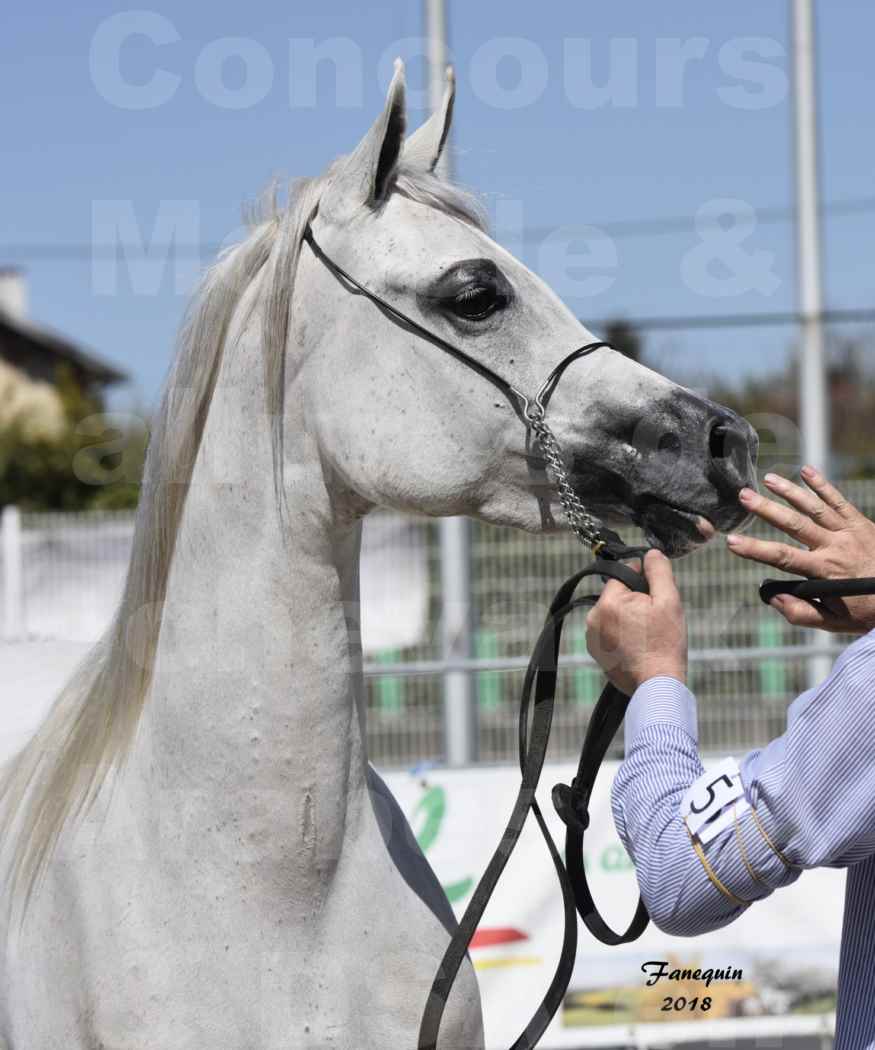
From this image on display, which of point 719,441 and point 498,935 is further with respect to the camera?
point 498,935

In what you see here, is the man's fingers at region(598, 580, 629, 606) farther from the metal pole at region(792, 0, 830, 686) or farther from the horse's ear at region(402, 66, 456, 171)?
the metal pole at region(792, 0, 830, 686)

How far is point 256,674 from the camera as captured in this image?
2.01 metres

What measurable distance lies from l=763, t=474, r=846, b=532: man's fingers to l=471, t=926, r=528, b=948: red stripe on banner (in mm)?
2917

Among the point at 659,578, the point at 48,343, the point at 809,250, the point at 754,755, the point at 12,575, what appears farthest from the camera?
the point at 48,343

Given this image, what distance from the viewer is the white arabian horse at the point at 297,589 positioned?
1973 mm

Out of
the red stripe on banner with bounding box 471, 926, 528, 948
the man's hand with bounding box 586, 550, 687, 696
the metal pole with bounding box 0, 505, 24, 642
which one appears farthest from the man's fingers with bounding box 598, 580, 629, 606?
the metal pole with bounding box 0, 505, 24, 642

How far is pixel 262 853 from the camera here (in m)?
1.99

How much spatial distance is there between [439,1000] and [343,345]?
3.47 ft

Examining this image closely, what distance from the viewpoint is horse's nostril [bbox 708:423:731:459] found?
6.47ft

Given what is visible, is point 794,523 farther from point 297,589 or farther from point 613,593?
point 297,589

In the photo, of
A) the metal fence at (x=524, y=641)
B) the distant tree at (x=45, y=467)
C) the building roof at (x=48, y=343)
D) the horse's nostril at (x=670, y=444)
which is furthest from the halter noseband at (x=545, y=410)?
the building roof at (x=48, y=343)

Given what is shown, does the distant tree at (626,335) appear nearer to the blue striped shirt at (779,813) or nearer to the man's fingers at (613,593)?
the man's fingers at (613,593)

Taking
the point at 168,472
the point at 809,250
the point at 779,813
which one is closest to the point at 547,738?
the point at 779,813

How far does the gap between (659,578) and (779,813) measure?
372 mm
